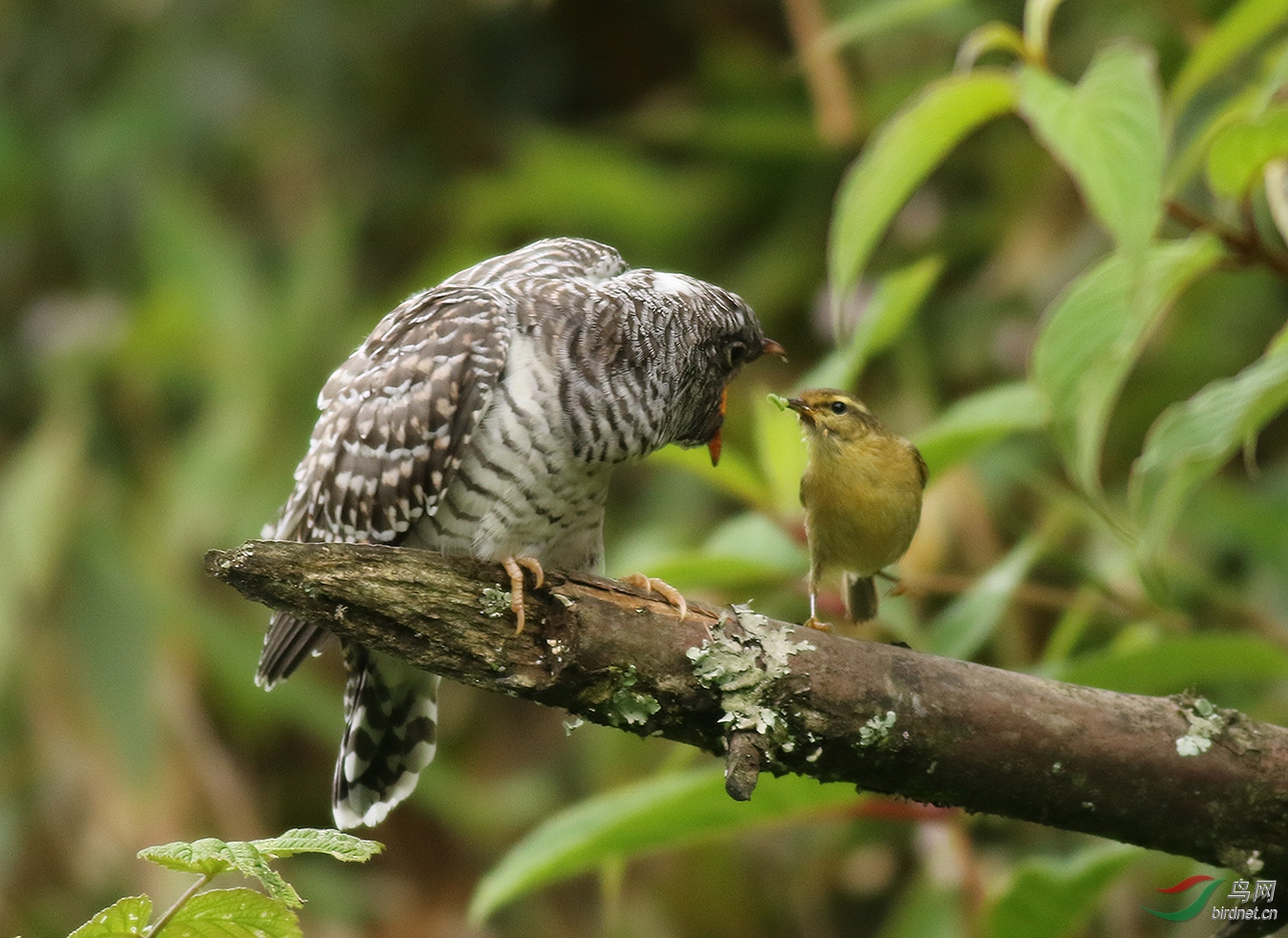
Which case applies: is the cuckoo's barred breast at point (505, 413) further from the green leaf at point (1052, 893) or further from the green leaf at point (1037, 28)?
the green leaf at point (1052, 893)

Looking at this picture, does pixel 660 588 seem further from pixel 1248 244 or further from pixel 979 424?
pixel 1248 244

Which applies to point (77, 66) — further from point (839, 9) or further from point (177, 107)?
point (839, 9)

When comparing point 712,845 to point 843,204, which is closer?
point 843,204

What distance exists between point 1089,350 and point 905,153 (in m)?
0.46

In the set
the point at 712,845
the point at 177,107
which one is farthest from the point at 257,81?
the point at 712,845

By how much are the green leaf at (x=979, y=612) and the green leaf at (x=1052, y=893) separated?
40cm

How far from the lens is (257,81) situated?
575 cm

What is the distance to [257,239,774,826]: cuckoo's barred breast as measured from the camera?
2.37 meters

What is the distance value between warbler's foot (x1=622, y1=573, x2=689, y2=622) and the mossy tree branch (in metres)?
0.05

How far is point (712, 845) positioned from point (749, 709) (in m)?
2.84

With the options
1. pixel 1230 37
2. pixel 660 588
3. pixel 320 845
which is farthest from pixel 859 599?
pixel 320 845

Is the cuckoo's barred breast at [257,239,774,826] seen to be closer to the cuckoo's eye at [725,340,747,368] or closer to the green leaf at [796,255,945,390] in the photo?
the cuckoo's eye at [725,340,747,368]

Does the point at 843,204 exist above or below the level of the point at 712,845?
above

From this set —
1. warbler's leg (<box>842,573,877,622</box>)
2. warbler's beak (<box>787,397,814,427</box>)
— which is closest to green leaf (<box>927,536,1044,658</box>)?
warbler's leg (<box>842,573,877,622</box>)
